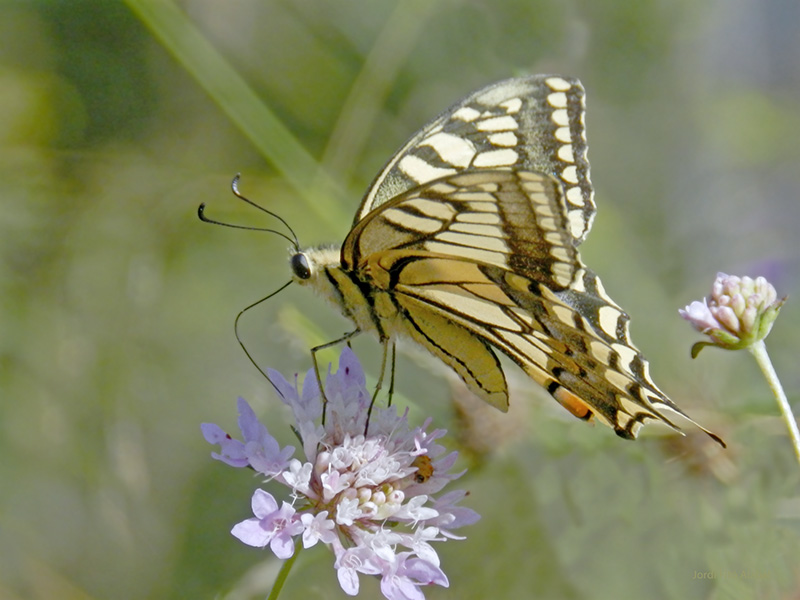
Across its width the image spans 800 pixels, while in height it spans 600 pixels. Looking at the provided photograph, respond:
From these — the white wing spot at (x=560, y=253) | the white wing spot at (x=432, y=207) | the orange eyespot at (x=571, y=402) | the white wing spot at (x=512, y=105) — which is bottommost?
the orange eyespot at (x=571, y=402)

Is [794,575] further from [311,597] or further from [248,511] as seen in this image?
[248,511]

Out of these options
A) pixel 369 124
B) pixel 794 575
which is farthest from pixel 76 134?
pixel 794 575

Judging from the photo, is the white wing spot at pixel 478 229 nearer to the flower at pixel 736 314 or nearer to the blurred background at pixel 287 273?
the flower at pixel 736 314

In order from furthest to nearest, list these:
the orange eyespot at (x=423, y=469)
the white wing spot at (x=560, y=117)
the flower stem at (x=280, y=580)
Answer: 1. the white wing spot at (x=560, y=117)
2. the orange eyespot at (x=423, y=469)
3. the flower stem at (x=280, y=580)

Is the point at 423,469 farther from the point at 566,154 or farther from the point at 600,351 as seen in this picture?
the point at 566,154

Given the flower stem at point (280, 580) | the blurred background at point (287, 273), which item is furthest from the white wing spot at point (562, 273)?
the blurred background at point (287, 273)

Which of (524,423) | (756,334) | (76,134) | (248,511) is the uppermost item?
(756,334)

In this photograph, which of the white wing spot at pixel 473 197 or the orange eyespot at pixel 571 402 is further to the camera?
the orange eyespot at pixel 571 402
